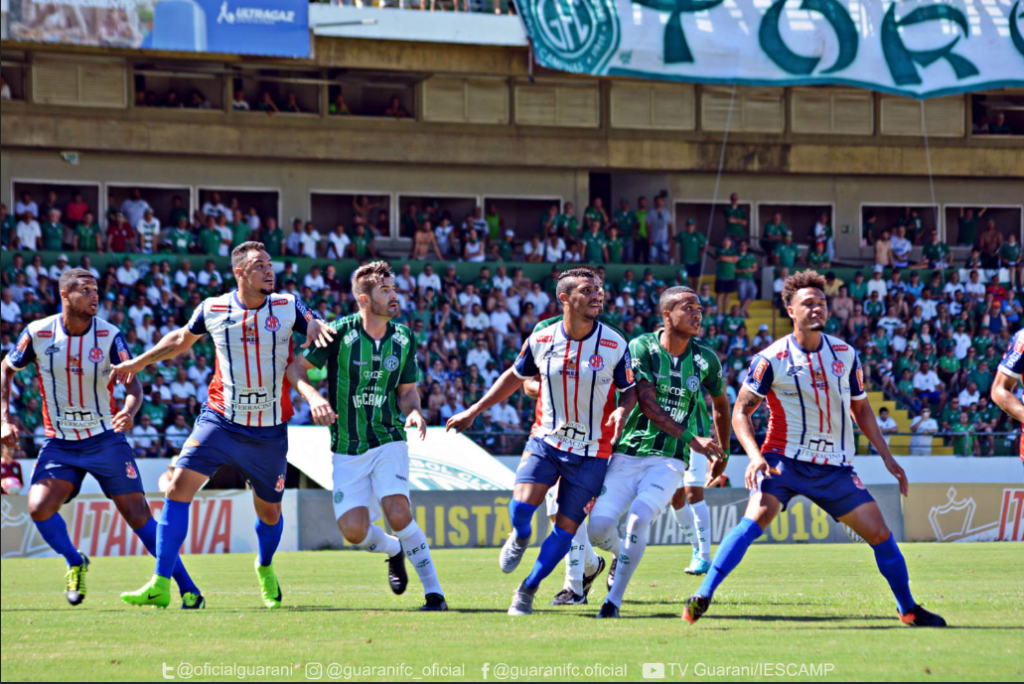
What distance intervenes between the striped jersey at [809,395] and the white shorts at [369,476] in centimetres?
252

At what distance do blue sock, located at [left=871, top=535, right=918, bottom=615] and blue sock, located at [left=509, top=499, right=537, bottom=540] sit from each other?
230 cm

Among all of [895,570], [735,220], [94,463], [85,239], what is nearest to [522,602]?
[895,570]

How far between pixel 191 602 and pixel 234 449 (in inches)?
44.1

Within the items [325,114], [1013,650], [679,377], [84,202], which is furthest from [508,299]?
[1013,650]

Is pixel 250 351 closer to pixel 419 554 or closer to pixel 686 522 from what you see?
pixel 419 554

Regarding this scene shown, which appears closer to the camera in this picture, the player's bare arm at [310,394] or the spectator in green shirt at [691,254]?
the player's bare arm at [310,394]

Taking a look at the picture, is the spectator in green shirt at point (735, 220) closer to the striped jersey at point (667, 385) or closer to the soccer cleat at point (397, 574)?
the striped jersey at point (667, 385)

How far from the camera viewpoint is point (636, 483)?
9516mm

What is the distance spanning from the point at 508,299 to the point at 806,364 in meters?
18.7

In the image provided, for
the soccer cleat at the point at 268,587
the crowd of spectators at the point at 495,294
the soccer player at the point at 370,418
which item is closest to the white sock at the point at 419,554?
the soccer player at the point at 370,418

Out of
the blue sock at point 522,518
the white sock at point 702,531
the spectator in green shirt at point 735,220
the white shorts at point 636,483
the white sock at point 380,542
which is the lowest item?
the white sock at point 702,531

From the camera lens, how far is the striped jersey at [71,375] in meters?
10.2

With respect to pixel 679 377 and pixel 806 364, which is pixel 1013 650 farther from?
pixel 679 377

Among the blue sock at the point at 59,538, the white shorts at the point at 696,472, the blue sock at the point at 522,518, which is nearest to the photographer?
the blue sock at the point at 522,518
